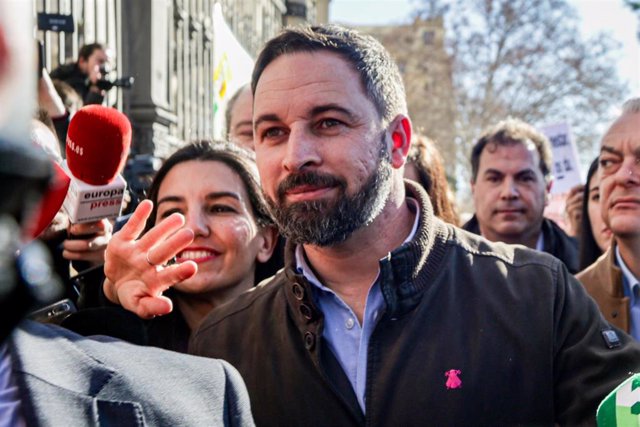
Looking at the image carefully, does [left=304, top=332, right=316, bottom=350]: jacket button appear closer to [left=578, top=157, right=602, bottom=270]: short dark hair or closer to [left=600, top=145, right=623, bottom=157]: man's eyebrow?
[left=600, top=145, right=623, bottom=157]: man's eyebrow

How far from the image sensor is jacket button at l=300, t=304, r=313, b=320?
2568 mm

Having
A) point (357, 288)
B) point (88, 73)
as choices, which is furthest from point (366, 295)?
point (88, 73)

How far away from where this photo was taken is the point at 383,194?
2662mm

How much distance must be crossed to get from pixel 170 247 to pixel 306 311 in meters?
0.47

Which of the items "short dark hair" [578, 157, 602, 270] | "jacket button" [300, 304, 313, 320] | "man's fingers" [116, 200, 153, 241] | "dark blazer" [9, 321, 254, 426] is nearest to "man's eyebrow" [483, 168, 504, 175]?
"short dark hair" [578, 157, 602, 270]

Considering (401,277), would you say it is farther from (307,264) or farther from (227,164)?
(227,164)

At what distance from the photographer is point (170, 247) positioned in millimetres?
2303

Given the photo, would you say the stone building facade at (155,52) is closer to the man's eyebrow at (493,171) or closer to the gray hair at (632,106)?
the man's eyebrow at (493,171)

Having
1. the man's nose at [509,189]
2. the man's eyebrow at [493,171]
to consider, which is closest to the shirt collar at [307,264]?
the man's nose at [509,189]

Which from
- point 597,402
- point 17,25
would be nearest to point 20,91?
point 17,25

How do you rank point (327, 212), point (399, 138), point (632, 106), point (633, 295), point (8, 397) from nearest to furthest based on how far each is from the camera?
point (8, 397), point (327, 212), point (399, 138), point (632, 106), point (633, 295)

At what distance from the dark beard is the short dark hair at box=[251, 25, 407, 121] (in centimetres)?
29

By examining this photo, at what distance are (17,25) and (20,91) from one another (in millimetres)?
69

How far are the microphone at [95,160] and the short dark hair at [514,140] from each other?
296cm
